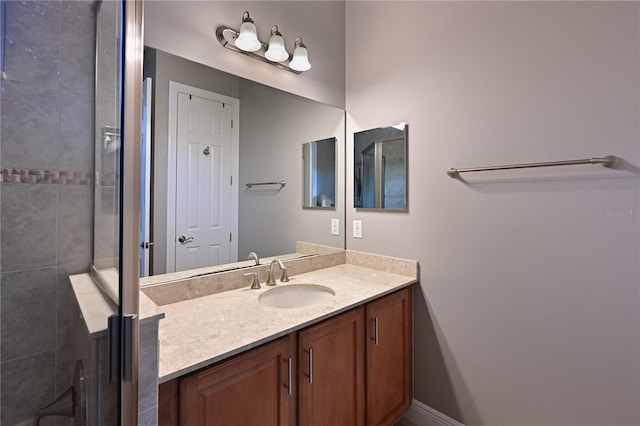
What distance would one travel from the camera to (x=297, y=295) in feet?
5.29

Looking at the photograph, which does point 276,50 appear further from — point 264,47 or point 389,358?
point 389,358

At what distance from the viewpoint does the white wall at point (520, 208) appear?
1.12 metres

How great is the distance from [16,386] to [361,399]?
1398 mm

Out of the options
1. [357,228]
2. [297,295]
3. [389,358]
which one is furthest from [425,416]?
Answer: [357,228]

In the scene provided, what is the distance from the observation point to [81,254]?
1241mm

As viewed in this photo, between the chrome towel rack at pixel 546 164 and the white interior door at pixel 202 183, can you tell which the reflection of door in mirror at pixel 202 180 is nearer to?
the white interior door at pixel 202 183

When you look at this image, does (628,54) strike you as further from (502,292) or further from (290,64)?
(290,64)

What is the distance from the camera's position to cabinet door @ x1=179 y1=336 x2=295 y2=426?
845 millimetres

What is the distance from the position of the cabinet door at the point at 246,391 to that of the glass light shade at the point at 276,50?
1.46 meters

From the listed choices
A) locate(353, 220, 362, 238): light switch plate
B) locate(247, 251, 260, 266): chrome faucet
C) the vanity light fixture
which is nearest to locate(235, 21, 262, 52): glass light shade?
the vanity light fixture

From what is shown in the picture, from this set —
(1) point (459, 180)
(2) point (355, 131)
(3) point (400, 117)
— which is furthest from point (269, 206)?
(1) point (459, 180)

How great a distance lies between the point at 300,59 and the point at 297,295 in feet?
4.52

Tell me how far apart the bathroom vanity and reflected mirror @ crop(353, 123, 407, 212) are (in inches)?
15.4

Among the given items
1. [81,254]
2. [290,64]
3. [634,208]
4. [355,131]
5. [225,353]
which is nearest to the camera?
[225,353]
